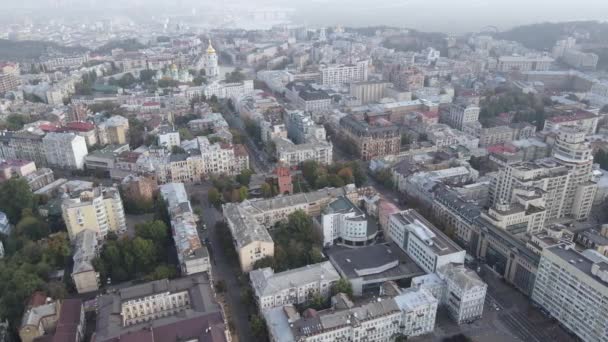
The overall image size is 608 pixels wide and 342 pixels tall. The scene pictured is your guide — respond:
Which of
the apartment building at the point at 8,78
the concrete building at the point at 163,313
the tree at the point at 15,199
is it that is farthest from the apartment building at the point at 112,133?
the apartment building at the point at 8,78

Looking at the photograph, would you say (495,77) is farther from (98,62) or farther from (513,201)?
(98,62)

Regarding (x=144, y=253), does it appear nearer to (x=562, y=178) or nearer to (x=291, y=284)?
(x=291, y=284)

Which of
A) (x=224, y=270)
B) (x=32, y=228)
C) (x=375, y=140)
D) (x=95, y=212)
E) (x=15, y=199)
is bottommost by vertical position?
(x=224, y=270)

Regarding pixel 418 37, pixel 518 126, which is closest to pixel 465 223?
pixel 518 126

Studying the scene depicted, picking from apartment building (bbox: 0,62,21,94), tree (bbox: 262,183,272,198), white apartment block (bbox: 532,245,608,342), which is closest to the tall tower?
apartment building (bbox: 0,62,21,94)

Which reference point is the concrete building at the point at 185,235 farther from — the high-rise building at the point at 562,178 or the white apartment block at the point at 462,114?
the white apartment block at the point at 462,114

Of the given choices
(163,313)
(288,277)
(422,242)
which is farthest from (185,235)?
(422,242)
